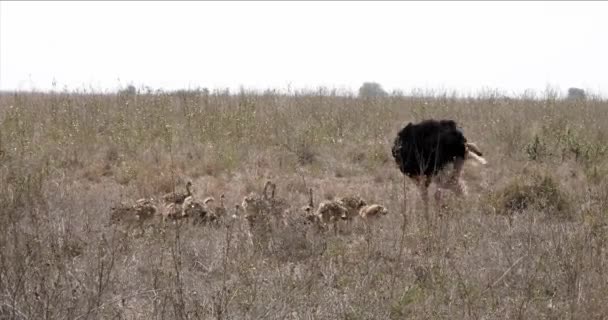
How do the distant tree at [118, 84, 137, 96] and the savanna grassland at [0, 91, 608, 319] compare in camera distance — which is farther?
the distant tree at [118, 84, 137, 96]

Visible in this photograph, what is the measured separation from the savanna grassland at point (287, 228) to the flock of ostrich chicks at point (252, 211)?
140mm

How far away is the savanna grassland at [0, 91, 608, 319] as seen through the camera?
11.5ft

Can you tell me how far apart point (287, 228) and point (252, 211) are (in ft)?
1.76

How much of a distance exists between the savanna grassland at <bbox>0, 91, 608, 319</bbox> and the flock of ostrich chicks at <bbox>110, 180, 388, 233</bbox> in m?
0.14

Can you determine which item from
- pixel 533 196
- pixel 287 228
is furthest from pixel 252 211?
pixel 533 196

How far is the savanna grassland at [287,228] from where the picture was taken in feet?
11.5

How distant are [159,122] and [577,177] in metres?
6.22

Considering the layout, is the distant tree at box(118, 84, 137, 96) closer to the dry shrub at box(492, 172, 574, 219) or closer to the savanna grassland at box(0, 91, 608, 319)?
the savanna grassland at box(0, 91, 608, 319)

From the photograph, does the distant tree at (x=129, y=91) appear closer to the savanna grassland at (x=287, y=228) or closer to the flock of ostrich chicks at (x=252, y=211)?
the savanna grassland at (x=287, y=228)

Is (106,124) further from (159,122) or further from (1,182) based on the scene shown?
(1,182)

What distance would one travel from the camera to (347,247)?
482 centimetres

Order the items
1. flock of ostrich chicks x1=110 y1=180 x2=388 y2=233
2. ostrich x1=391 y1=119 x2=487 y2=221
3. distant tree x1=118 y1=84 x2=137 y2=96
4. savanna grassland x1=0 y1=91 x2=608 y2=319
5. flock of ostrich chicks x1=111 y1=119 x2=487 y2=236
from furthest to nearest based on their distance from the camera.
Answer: distant tree x1=118 y1=84 x2=137 y2=96 → ostrich x1=391 y1=119 x2=487 y2=221 → flock of ostrich chicks x1=111 y1=119 x2=487 y2=236 → flock of ostrich chicks x1=110 y1=180 x2=388 y2=233 → savanna grassland x1=0 y1=91 x2=608 y2=319

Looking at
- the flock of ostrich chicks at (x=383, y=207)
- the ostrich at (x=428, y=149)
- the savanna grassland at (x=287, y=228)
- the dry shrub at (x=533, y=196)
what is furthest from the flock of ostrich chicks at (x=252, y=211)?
the dry shrub at (x=533, y=196)

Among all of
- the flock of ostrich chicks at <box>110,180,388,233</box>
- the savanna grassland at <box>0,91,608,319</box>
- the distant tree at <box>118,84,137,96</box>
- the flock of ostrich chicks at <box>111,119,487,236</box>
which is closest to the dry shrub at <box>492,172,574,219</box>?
the savanna grassland at <box>0,91,608,319</box>
